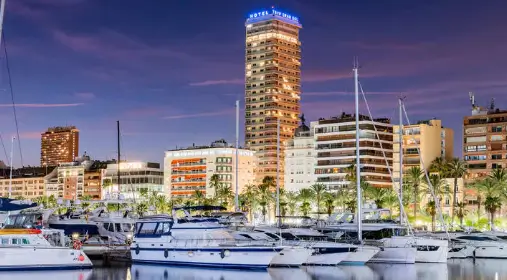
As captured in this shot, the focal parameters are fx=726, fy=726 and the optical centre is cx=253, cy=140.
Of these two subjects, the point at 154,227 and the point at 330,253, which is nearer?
the point at 330,253

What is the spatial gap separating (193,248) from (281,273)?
8.27m

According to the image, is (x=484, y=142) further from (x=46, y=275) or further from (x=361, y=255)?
(x=46, y=275)

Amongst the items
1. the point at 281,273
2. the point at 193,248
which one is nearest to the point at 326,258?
the point at 281,273

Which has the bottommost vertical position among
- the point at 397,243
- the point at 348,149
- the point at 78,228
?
the point at 397,243

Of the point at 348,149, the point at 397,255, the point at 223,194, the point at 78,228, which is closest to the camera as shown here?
the point at 397,255

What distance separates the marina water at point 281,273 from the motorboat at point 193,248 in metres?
1.06

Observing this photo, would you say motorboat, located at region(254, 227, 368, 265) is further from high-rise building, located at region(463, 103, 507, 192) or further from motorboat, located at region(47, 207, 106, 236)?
high-rise building, located at region(463, 103, 507, 192)

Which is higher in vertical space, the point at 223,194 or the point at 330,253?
the point at 223,194

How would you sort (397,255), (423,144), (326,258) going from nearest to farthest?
(326,258), (397,255), (423,144)

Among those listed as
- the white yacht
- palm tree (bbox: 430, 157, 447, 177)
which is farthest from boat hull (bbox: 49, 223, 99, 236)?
palm tree (bbox: 430, 157, 447, 177)

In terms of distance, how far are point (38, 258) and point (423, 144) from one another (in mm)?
135459

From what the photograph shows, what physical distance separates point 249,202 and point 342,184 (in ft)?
80.8

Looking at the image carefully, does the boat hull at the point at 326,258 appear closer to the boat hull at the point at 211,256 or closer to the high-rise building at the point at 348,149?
the boat hull at the point at 211,256

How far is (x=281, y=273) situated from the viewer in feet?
182
